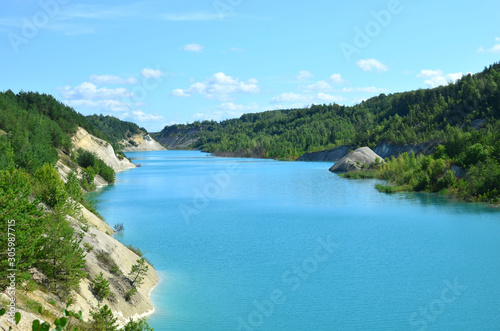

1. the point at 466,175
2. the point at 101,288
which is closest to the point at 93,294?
the point at 101,288

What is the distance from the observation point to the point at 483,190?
49781mm

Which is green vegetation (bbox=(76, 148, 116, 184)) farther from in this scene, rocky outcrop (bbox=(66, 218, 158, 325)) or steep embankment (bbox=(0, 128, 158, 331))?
rocky outcrop (bbox=(66, 218, 158, 325))

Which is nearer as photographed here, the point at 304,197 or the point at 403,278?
the point at 403,278

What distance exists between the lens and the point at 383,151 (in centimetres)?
12700

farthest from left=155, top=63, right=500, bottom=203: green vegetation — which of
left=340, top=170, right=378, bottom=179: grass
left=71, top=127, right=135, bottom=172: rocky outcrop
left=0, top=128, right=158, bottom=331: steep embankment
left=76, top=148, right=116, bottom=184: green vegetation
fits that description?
left=71, top=127, right=135, bottom=172: rocky outcrop

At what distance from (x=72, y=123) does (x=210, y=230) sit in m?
64.2

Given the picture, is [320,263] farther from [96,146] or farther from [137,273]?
[96,146]

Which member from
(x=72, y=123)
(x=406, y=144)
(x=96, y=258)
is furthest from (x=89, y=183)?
(x=406, y=144)

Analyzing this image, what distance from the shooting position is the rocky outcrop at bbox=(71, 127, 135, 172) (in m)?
86.1

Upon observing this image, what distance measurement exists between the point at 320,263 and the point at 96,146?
254 ft

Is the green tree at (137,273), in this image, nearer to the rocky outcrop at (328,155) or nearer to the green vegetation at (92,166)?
the green vegetation at (92,166)

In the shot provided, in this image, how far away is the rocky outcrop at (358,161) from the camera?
9431 centimetres

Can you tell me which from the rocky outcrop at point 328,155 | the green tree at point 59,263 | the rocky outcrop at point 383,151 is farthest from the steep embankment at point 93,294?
the rocky outcrop at point 328,155

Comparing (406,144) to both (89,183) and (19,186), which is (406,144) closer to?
(89,183)
